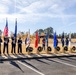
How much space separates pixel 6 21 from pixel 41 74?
9.75 metres

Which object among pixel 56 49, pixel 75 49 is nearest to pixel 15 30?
pixel 56 49

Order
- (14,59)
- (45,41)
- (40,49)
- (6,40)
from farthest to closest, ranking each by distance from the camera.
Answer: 1. (45,41)
2. (40,49)
3. (6,40)
4. (14,59)

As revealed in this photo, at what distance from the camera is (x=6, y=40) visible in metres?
17.8

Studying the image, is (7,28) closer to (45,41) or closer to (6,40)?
(6,40)

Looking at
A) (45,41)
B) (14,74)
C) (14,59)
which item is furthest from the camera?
(45,41)

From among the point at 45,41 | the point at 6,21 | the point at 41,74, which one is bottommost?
the point at 41,74

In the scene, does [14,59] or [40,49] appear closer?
[14,59]

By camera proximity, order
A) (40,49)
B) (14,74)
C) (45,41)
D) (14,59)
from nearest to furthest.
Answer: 1. (14,74)
2. (14,59)
3. (40,49)
4. (45,41)

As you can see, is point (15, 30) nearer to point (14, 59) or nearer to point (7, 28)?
point (7, 28)

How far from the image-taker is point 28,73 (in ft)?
33.2

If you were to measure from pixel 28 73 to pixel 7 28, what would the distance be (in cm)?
905

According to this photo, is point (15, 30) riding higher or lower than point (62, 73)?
higher

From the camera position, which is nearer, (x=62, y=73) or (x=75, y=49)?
(x=62, y=73)

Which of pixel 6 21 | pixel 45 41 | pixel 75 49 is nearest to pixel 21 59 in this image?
pixel 6 21
